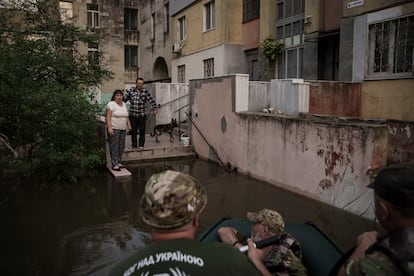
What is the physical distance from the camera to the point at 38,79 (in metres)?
7.14

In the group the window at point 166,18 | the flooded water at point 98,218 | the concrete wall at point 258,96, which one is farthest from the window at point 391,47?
the window at point 166,18

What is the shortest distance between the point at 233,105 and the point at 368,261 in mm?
7140

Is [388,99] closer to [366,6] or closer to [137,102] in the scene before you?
[366,6]

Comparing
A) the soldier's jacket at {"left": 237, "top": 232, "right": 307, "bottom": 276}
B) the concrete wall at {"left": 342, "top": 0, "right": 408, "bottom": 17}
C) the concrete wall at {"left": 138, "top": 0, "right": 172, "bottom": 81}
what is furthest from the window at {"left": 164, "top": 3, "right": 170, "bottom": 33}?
the soldier's jacket at {"left": 237, "top": 232, "right": 307, "bottom": 276}

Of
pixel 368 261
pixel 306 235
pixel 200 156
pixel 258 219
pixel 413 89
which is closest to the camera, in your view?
pixel 368 261

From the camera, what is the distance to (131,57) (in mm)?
26953

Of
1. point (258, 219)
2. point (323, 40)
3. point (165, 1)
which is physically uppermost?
point (165, 1)

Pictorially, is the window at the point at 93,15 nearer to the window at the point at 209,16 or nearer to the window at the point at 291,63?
the window at the point at 209,16

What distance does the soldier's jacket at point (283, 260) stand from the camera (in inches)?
94.4

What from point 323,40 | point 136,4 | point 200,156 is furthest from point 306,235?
point 136,4

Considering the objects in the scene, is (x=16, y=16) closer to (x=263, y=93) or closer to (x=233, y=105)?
(x=233, y=105)

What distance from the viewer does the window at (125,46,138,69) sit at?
2676 cm

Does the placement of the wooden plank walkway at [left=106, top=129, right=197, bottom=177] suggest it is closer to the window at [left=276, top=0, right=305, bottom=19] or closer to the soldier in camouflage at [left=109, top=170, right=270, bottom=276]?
the window at [left=276, top=0, right=305, bottom=19]

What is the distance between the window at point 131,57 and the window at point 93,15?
2.64 meters
